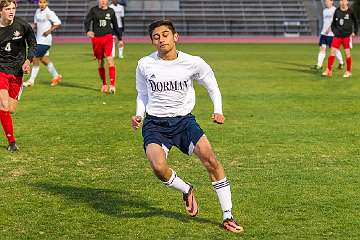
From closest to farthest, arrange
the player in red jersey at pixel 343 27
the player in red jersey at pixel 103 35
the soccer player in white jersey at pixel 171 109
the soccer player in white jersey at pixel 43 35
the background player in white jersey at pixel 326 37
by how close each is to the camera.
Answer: the soccer player in white jersey at pixel 171 109 < the player in red jersey at pixel 103 35 < the soccer player in white jersey at pixel 43 35 < the player in red jersey at pixel 343 27 < the background player in white jersey at pixel 326 37

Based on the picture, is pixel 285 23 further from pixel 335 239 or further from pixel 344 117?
pixel 335 239

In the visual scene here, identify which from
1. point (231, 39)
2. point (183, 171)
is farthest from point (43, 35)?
point (231, 39)

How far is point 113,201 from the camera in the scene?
7129 mm

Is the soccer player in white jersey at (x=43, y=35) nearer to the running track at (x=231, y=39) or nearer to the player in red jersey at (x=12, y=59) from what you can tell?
the player in red jersey at (x=12, y=59)

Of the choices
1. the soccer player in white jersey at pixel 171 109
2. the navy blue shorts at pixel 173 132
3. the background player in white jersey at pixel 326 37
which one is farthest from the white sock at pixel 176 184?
the background player in white jersey at pixel 326 37

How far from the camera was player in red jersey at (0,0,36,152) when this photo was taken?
31.7ft

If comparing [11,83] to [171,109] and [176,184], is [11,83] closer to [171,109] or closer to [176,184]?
[171,109]

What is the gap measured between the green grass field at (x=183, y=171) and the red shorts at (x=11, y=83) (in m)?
0.83

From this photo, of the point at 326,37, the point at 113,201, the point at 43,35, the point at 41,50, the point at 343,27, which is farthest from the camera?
the point at 326,37

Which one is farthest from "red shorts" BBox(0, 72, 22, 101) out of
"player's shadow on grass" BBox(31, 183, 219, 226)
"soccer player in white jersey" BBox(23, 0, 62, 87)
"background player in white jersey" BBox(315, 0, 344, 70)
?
"background player in white jersey" BBox(315, 0, 344, 70)

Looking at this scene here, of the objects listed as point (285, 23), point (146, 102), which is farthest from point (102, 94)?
point (285, 23)

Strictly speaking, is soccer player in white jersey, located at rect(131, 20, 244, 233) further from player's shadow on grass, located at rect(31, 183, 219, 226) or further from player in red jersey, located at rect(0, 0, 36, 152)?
player in red jersey, located at rect(0, 0, 36, 152)

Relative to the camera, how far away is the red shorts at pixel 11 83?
31.8 ft

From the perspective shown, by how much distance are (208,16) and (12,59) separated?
42049 mm
